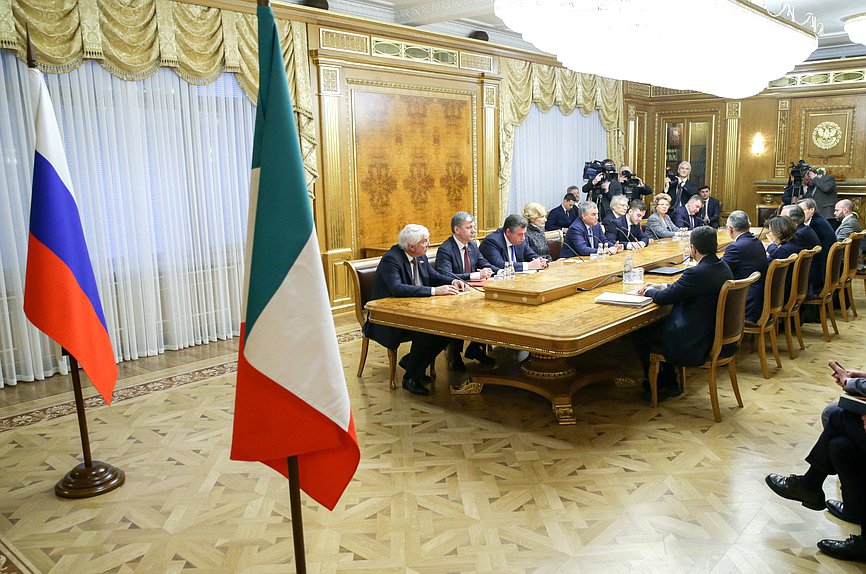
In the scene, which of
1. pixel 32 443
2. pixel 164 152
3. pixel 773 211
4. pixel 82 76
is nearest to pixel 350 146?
pixel 164 152

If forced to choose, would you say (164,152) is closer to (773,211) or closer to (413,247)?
(413,247)

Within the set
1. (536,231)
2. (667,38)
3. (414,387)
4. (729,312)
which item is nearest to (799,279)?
(729,312)

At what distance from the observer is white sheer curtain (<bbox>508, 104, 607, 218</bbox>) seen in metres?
10.3

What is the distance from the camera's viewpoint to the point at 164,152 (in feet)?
20.2

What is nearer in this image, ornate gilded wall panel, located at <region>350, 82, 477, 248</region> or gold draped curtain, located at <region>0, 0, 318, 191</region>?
gold draped curtain, located at <region>0, 0, 318, 191</region>

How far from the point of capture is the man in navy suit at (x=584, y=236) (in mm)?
6961

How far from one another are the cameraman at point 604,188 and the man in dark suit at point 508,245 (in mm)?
3517

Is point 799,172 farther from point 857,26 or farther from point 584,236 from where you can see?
point 584,236

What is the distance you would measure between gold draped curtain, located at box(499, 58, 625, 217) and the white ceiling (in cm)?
68

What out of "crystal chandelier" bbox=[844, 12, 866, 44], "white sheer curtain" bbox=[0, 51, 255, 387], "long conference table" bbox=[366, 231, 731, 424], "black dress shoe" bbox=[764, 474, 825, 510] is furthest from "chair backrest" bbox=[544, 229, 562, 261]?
"black dress shoe" bbox=[764, 474, 825, 510]

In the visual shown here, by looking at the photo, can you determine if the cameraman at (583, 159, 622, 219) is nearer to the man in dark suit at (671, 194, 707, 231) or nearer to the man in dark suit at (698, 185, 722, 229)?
the man in dark suit at (671, 194, 707, 231)

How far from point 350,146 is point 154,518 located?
518 centimetres

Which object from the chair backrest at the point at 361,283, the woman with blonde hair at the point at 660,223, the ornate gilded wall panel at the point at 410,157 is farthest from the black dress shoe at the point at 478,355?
the woman with blonde hair at the point at 660,223

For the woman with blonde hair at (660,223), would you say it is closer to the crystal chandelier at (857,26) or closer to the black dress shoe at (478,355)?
the crystal chandelier at (857,26)
